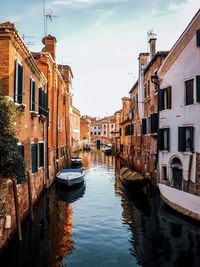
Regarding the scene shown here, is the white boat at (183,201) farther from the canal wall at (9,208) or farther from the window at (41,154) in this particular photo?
the window at (41,154)

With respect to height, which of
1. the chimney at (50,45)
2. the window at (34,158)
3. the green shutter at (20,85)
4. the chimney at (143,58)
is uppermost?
the chimney at (50,45)

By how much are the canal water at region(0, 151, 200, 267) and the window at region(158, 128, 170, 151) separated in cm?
296

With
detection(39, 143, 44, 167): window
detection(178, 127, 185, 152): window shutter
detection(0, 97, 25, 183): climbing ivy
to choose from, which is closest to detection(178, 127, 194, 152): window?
detection(178, 127, 185, 152): window shutter

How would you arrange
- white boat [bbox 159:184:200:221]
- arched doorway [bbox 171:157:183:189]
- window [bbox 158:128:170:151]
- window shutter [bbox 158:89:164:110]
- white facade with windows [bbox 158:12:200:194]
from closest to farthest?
white boat [bbox 159:184:200:221] < white facade with windows [bbox 158:12:200:194] < arched doorway [bbox 171:157:183:189] < window [bbox 158:128:170:151] < window shutter [bbox 158:89:164:110]

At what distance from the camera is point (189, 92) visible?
48.2 ft

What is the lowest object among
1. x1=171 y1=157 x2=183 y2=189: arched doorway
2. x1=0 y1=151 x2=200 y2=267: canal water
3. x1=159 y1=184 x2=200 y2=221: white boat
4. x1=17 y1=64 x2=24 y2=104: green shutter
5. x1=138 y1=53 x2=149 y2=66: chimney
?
x1=0 y1=151 x2=200 y2=267: canal water

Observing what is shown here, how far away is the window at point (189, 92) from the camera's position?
568 inches

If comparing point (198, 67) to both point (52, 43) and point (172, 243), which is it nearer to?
point (172, 243)

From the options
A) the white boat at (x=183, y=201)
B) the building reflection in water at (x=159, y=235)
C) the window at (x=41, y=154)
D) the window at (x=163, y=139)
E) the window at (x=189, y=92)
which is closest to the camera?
the building reflection in water at (x=159, y=235)

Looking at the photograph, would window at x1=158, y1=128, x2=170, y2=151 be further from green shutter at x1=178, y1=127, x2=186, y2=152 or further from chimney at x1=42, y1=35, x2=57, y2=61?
chimney at x1=42, y1=35, x2=57, y2=61

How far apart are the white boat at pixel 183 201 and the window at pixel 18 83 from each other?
7.83m

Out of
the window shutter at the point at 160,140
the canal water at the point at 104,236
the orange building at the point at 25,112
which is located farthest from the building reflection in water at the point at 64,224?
the window shutter at the point at 160,140

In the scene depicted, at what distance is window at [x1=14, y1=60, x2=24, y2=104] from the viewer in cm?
1037

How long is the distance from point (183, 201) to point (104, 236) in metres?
3.98
